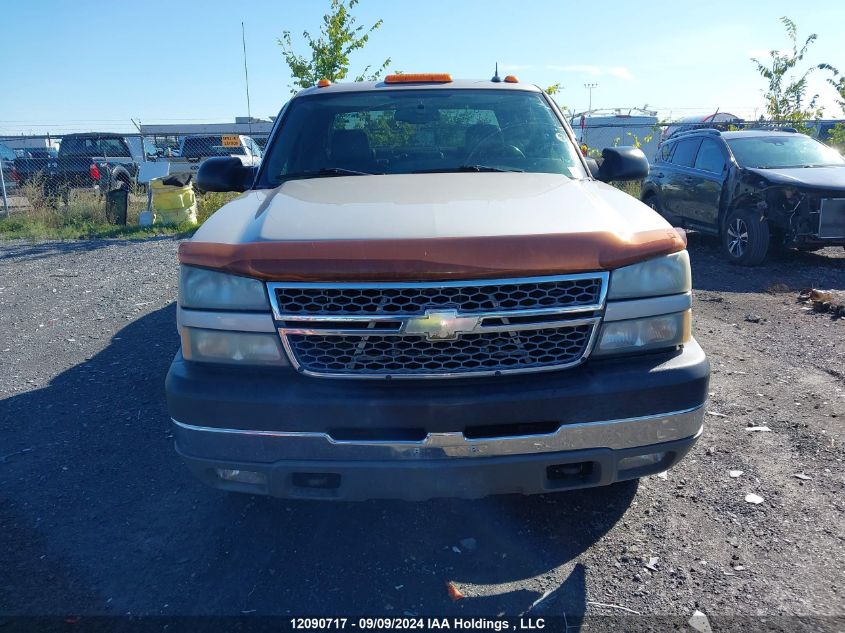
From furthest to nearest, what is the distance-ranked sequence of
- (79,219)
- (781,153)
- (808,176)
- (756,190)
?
(79,219)
(781,153)
(756,190)
(808,176)

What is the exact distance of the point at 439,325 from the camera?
227 cm

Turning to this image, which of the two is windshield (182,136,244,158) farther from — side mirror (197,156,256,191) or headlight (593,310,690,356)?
headlight (593,310,690,356)

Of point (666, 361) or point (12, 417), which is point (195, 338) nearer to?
point (666, 361)

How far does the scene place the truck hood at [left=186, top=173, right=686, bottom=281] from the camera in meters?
2.25

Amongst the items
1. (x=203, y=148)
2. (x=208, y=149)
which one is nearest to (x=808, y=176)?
(x=208, y=149)

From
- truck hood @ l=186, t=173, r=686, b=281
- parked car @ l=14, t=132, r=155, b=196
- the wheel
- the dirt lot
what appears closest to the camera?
truck hood @ l=186, t=173, r=686, b=281

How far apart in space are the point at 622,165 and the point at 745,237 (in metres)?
5.63

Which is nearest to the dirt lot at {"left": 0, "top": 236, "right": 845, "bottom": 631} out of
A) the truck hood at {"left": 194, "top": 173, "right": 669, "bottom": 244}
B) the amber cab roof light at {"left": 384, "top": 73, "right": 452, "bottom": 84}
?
the truck hood at {"left": 194, "top": 173, "right": 669, "bottom": 244}

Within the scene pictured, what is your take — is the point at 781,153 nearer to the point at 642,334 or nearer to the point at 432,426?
the point at 642,334

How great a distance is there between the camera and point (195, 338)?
96.6 inches

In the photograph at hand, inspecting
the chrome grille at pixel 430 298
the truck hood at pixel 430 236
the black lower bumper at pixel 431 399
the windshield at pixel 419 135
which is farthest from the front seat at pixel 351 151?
the black lower bumper at pixel 431 399

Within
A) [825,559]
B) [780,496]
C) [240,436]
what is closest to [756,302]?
[780,496]

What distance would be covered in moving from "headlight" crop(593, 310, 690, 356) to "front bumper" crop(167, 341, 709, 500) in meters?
0.06

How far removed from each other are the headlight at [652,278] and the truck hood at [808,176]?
6.86 m
